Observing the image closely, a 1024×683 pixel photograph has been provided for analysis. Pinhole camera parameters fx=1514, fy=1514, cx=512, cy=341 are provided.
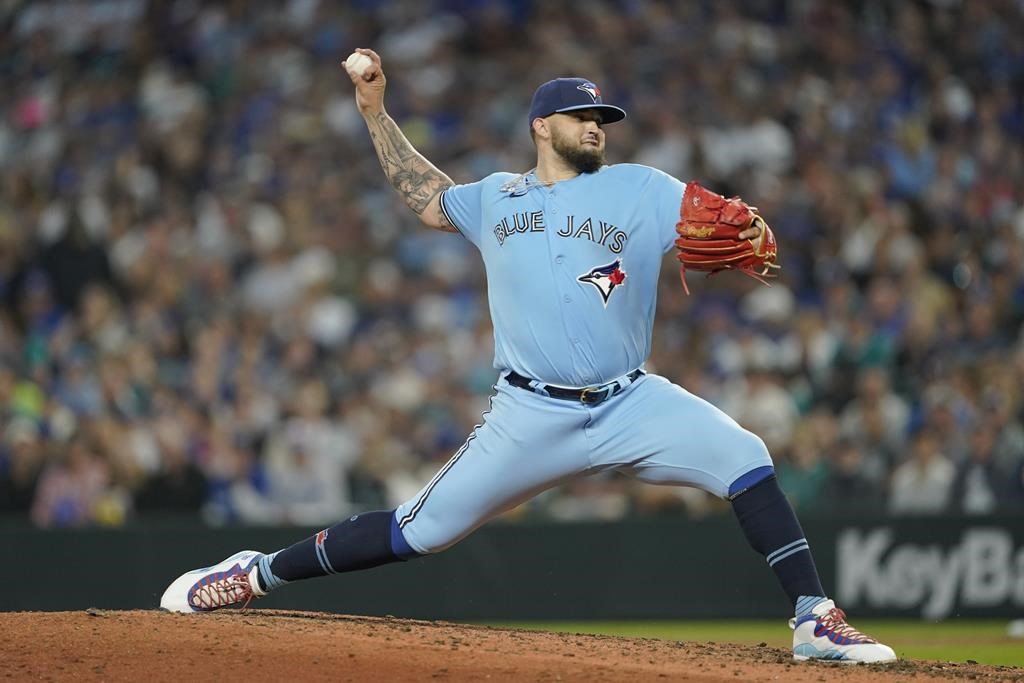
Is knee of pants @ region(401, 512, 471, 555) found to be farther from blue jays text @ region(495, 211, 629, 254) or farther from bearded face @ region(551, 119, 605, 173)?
bearded face @ region(551, 119, 605, 173)

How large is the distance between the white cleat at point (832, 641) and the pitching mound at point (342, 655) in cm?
7

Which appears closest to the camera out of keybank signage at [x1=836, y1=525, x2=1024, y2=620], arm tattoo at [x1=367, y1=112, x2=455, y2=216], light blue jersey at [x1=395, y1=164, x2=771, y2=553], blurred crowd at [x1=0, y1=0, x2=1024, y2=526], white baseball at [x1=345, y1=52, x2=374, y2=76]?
light blue jersey at [x1=395, y1=164, x2=771, y2=553]

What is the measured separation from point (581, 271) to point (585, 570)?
238 inches

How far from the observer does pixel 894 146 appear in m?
13.4

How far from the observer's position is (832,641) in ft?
17.2

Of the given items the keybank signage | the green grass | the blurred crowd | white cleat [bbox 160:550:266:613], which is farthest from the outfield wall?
white cleat [bbox 160:550:266:613]

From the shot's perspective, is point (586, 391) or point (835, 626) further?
point (586, 391)

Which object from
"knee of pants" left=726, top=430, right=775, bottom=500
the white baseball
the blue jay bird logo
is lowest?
"knee of pants" left=726, top=430, right=775, bottom=500

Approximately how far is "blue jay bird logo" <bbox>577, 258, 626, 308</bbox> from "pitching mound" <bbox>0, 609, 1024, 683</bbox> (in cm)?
129

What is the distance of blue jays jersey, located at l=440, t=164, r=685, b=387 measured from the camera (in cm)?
537

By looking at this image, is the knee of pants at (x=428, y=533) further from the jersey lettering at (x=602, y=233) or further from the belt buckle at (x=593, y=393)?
the jersey lettering at (x=602, y=233)

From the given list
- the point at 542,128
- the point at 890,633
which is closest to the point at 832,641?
the point at 542,128

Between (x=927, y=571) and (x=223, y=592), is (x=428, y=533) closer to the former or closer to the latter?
(x=223, y=592)

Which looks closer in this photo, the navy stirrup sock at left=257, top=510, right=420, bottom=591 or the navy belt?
the navy belt
